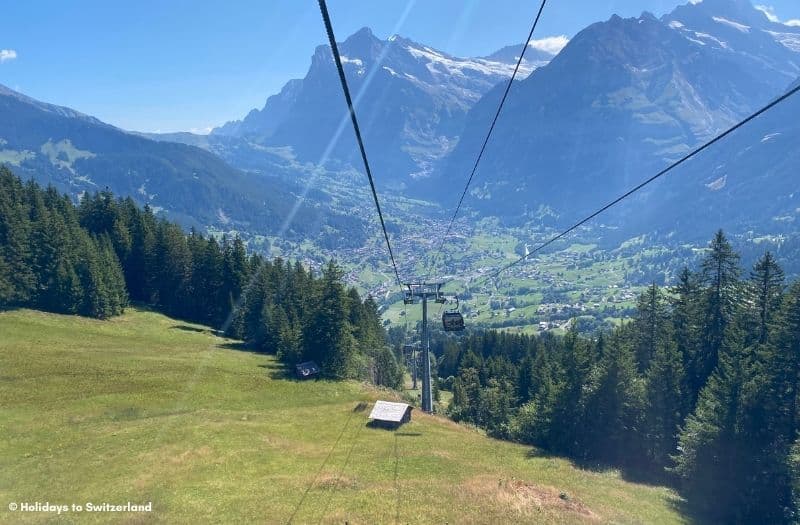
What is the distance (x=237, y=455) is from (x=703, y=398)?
4883 cm

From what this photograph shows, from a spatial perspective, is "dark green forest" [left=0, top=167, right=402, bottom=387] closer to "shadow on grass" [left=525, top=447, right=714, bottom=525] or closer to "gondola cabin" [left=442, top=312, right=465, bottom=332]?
"gondola cabin" [left=442, top=312, right=465, bottom=332]

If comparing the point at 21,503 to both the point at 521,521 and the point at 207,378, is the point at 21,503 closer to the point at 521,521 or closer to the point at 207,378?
the point at 521,521

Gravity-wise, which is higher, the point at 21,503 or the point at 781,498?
the point at 781,498

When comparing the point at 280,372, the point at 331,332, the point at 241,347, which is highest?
the point at 331,332

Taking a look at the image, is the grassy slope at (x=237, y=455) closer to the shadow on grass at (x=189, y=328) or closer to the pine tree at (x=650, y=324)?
the shadow on grass at (x=189, y=328)

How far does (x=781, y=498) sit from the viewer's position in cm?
4100

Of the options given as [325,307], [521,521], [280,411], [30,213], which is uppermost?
[30,213]

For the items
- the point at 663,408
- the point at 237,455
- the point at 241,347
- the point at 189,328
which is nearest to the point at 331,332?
the point at 241,347

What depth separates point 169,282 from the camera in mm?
109000

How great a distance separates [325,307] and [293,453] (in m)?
35.6

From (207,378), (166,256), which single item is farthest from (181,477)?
(166,256)

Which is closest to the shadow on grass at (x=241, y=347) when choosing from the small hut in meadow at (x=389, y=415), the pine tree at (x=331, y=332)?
the pine tree at (x=331, y=332)

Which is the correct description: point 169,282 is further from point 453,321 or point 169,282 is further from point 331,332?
point 453,321

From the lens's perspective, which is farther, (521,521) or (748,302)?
(748,302)
